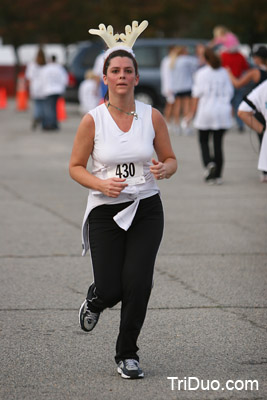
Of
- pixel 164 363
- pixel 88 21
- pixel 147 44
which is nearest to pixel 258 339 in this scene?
pixel 164 363

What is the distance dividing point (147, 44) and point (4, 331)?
22387 millimetres

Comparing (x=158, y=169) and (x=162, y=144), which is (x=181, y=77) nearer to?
(x=162, y=144)

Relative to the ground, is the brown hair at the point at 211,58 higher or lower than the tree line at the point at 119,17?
higher

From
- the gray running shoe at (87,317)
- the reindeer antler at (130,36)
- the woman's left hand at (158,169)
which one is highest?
the reindeer antler at (130,36)

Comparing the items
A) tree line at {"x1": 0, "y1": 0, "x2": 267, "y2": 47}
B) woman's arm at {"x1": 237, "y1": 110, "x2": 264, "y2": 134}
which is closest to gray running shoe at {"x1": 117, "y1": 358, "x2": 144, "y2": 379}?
woman's arm at {"x1": 237, "y1": 110, "x2": 264, "y2": 134}

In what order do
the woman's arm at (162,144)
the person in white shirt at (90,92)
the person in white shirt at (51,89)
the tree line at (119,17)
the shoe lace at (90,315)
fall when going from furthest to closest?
the tree line at (119,17), the person in white shirt at (90,92), the person in white shirt at (51,89), the shoe lace at (90,315), the woman's arm at (162,144)

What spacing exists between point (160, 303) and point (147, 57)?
2142 cm

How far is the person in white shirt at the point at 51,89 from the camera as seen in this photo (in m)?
22.0

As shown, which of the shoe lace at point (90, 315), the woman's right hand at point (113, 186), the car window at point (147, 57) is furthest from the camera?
the car window at point (147, 57)

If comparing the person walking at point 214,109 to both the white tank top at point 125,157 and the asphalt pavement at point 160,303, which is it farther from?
the white tank top at point 125,157

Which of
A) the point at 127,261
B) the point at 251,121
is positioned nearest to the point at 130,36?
the point at 127,261

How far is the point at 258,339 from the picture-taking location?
5.76 m

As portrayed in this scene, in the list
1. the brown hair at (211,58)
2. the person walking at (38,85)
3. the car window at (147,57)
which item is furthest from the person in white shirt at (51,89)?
the brown hair at (211,58)

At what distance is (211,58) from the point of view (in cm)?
1302
